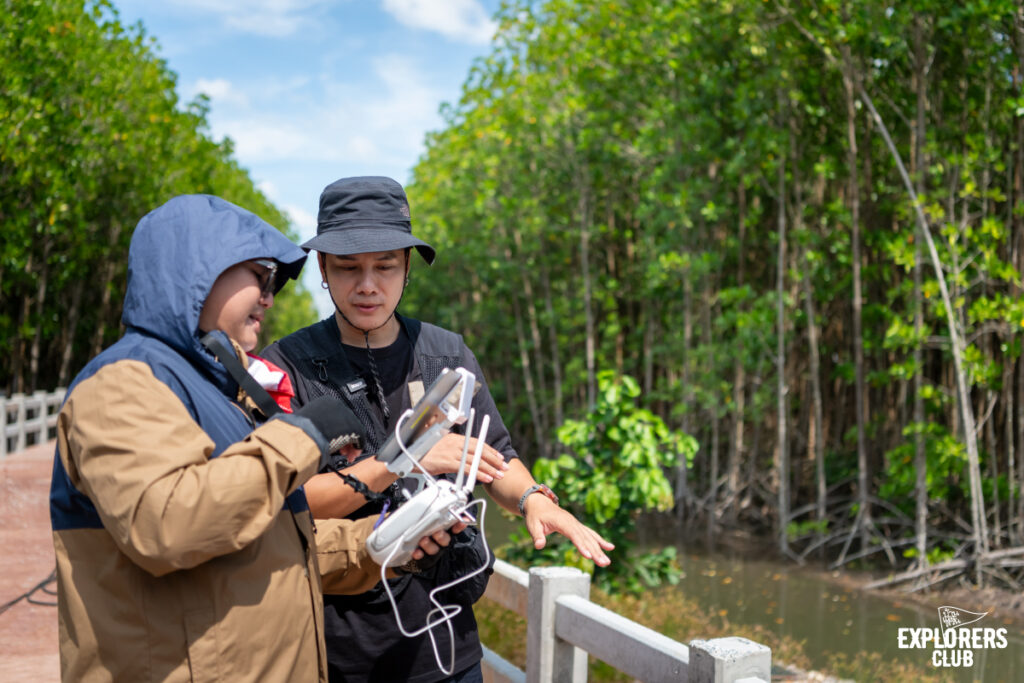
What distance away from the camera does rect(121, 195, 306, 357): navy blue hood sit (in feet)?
5.59

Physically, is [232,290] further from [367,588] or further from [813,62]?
[813,62]

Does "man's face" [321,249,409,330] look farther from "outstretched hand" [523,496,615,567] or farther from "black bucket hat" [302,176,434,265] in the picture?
"outstretched hand" [523,496,615,567]

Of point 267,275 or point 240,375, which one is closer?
point 240,375

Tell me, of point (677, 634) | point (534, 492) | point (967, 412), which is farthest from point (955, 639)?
point (534, 492)

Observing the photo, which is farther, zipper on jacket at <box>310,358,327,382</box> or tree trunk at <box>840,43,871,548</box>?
tree trunk at <box>840,43,871,548</box>

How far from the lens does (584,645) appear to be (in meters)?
3.27

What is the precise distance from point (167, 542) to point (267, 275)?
0.61 meters

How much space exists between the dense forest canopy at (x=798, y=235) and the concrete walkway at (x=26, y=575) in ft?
27.1

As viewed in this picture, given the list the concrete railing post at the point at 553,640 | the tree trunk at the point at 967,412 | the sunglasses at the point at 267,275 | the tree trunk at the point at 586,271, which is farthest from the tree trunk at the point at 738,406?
the sunglasses at the point at 267,275

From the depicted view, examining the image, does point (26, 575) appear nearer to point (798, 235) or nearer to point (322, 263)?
point (322, 263)

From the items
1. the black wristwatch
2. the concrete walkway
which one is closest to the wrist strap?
the black wristwatch

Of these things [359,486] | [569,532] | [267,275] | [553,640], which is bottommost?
[553,640]

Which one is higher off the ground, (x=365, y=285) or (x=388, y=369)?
(x=365, y=285)

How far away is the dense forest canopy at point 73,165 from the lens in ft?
48.2
